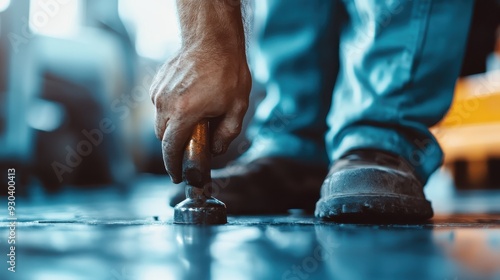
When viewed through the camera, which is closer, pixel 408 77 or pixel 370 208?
pixel 370 208

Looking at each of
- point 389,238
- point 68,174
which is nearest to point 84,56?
point 68,174

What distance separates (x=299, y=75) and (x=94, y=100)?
3.21 metres

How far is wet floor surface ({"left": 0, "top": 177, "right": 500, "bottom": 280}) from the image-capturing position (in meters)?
0.35

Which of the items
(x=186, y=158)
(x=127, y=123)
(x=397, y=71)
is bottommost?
(x=186, y=158)

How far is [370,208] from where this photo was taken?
2.58 ft

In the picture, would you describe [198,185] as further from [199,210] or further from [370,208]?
[370,208]

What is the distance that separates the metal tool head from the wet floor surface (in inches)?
1.6

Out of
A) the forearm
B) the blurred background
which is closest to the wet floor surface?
the forearm

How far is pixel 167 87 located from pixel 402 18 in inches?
19.8

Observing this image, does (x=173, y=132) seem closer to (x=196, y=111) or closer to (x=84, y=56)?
(x=196, y=111)

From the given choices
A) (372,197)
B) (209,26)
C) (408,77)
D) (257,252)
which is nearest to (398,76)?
(408,77)

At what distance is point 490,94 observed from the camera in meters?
3.95

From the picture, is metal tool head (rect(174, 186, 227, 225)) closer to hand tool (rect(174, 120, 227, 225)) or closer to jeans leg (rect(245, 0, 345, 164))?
hand tool (rect(174, 120, 227, 225))

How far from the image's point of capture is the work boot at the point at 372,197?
0.79m
